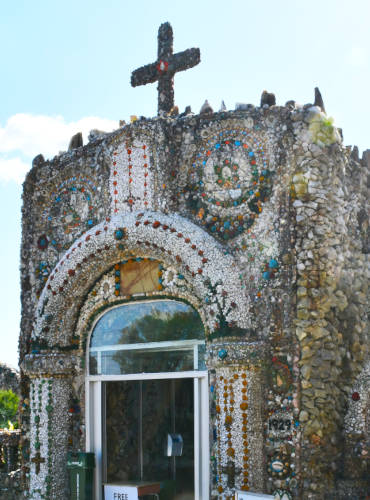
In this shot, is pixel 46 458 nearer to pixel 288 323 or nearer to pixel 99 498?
pixel 99 498

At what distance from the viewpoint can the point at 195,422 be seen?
9383mm

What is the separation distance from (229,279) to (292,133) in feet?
5.96


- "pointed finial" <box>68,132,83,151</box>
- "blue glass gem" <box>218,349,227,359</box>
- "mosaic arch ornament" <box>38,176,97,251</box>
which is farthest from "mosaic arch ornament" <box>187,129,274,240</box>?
"pointed finial" <box>68,132,83,151</box>

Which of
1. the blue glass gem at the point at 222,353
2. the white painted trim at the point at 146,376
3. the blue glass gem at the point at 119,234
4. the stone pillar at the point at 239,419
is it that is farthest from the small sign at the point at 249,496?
the blue glass gem at the point at 119,234

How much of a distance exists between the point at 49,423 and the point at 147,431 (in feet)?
4.21

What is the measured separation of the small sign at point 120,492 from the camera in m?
9.83

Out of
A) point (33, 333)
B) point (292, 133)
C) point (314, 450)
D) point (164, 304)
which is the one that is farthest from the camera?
point (33, 333)

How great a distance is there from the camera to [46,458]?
1030cm

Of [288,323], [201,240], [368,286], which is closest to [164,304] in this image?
[201,240]

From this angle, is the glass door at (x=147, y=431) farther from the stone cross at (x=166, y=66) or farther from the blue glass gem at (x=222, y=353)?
the stone cross at (x=166, y=66)

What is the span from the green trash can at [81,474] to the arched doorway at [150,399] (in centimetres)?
21

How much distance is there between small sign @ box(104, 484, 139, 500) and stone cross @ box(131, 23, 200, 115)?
4.92m

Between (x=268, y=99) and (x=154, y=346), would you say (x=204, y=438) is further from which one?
(x=268, y=99)

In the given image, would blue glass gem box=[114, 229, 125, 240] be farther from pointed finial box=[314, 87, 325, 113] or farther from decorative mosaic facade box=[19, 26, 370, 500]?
pointed finial box=[314, 87, 325, 113]
